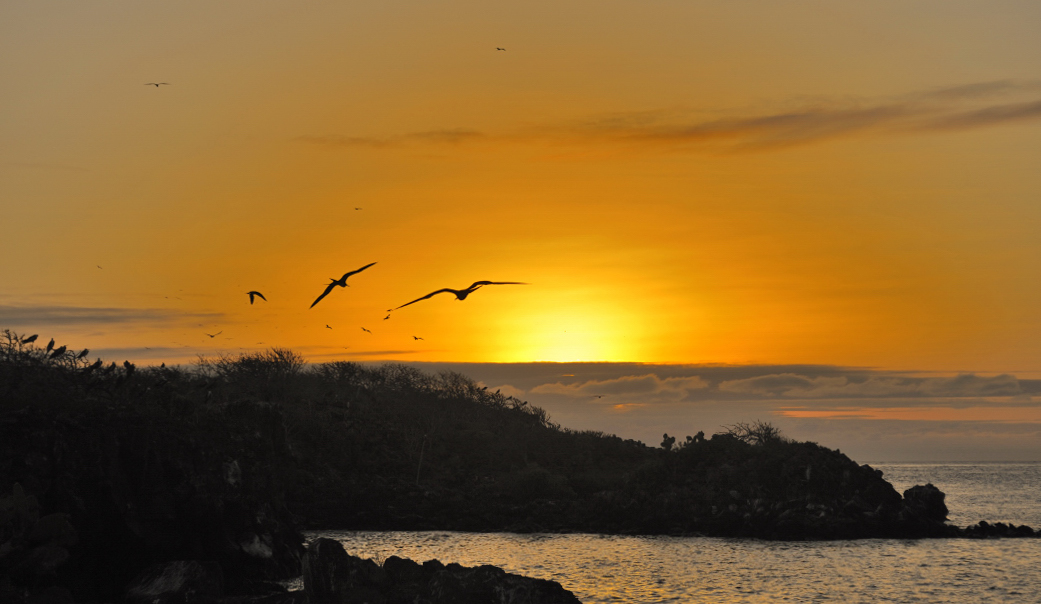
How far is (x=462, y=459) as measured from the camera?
7962 cm

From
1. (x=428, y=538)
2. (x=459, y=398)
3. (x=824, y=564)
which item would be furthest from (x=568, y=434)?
(x=824, y=564)

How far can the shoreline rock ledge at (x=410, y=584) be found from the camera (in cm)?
2641

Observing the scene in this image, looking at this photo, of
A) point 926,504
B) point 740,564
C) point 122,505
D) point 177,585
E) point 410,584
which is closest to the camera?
point 410,584

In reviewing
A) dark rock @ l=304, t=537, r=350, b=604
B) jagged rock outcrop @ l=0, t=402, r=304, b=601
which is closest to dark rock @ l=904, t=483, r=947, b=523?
jagged rock outcrop @ l=0, t=402, r=304, b=601

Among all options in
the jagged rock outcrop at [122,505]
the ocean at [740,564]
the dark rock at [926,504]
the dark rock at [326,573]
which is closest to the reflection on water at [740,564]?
the ocean at [740,564]

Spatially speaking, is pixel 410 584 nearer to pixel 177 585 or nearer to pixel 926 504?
pixel 177 585

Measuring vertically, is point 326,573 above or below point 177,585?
above

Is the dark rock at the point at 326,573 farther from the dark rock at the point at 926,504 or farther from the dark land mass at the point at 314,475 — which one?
the dark rock at the point at 926,504

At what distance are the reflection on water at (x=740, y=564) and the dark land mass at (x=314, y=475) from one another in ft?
14.1

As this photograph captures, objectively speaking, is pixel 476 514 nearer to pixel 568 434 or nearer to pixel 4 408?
pixel 568 434

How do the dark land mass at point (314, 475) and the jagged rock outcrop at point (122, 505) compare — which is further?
the dark land mass at point (314, 475)

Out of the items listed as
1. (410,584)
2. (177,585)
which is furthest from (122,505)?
(410,584)

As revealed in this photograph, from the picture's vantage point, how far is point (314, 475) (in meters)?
68.6

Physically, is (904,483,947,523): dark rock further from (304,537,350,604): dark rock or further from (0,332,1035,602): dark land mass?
(304,537,350,604): dark rock
